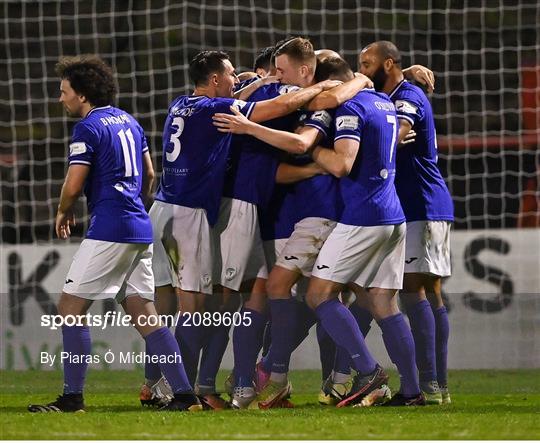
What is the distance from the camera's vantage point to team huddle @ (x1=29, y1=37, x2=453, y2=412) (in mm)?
6523

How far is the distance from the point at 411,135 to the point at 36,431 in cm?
264

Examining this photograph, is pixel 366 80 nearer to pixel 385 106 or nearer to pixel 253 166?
pixel 385 106

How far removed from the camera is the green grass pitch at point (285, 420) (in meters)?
5.51

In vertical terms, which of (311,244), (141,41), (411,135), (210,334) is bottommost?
(210,334)

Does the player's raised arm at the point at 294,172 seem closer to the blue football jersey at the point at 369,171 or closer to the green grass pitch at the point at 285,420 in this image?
the blue football jersey at the point at 369,171

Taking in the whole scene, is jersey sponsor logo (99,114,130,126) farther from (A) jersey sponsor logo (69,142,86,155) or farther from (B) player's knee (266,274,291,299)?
(B) player's knee (266,274,291,299)

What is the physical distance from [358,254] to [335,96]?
0.78m

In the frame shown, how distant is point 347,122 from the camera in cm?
667

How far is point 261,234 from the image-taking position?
7.06 metres

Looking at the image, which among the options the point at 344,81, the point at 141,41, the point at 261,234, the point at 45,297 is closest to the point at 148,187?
the point at 261,234

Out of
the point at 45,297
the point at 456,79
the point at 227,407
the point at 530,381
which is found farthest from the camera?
the point at 456,79

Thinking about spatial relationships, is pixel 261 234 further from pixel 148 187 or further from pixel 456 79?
pixel 456 79

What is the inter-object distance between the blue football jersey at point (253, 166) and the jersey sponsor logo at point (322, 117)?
0.58 feet

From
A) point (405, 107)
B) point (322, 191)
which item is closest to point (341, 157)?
point (322, 191)
